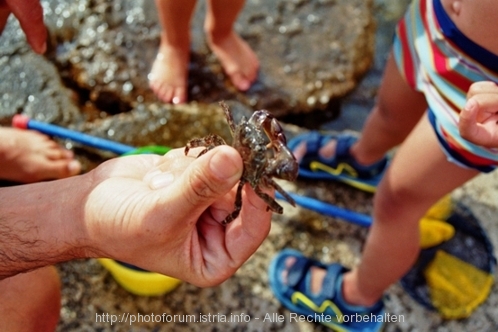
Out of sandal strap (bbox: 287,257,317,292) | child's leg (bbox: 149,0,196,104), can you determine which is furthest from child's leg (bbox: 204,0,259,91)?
sandal strap (bbox: 287,257,317,292)

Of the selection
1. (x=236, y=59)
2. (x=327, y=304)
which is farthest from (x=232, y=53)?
(x=327, y=304)

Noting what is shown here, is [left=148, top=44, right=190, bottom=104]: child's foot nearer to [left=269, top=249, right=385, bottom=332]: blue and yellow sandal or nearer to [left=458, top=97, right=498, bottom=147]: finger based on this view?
[left=269, top=249, right=385, bottom=332]: blue and yellow sandal

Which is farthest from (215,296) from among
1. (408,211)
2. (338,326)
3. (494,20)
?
(494,20)

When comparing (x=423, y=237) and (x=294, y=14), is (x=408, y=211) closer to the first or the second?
(x=423, y=237)

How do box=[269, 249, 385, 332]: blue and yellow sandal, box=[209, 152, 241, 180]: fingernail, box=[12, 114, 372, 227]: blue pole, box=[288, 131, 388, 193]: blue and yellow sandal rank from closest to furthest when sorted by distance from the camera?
box=[209, 152, 241, 180]: fingernail, box=[269, 249, 385, 332]: blue and yellow sandal, box=[12, 114, 372, 227]: blue pole, box=[288, 131, 388, 193]: blue and yellow sandal

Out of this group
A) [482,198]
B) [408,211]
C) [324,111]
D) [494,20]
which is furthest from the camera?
[324,111]

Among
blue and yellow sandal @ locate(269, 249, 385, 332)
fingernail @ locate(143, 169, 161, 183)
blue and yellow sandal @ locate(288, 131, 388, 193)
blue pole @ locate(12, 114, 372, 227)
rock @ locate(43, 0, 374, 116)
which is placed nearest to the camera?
fingernail @ locate(143, 169, 161, 183)

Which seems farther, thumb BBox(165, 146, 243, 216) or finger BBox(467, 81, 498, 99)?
finger BBox(467, 81, 498, 99)

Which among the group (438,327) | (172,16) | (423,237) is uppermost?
(172,16)

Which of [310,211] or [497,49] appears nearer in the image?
[497,49]

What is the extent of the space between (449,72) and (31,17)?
146 cm

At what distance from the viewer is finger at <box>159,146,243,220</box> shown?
112 centimetres

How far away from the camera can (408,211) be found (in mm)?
1822

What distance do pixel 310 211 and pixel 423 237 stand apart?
1.80 feet
